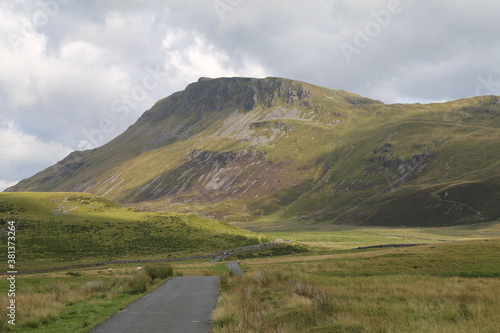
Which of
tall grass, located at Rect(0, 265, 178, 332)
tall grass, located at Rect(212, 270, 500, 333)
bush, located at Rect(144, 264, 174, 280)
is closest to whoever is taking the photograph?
tall grass, located at Rect(212, 270, 500, 333)

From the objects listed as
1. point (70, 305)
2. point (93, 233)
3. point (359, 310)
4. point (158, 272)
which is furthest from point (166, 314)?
point (93, 233)

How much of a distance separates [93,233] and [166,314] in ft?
230

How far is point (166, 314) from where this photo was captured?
1508 centimetres

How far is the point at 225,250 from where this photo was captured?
246 ft

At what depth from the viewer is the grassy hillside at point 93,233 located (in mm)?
64688

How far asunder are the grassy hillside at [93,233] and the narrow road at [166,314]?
43125mm

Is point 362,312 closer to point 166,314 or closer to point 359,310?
point 359,310

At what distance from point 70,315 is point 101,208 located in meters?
95.9

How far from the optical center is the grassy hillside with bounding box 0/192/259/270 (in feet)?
212

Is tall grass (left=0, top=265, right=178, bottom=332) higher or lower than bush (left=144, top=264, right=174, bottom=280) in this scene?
higher

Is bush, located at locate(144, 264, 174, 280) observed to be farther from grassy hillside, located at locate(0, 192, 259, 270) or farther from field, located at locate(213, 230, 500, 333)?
grassy hillside, located at locate(0, 192, 259, 270)

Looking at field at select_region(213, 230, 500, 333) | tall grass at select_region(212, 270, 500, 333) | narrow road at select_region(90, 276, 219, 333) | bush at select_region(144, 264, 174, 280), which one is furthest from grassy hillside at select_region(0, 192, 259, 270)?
tall grass at select_region(212, 270, 500, 333)

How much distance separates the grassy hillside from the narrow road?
43.1 meters

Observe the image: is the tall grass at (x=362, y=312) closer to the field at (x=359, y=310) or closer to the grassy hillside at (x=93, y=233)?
the field at (x=359, y=310)
